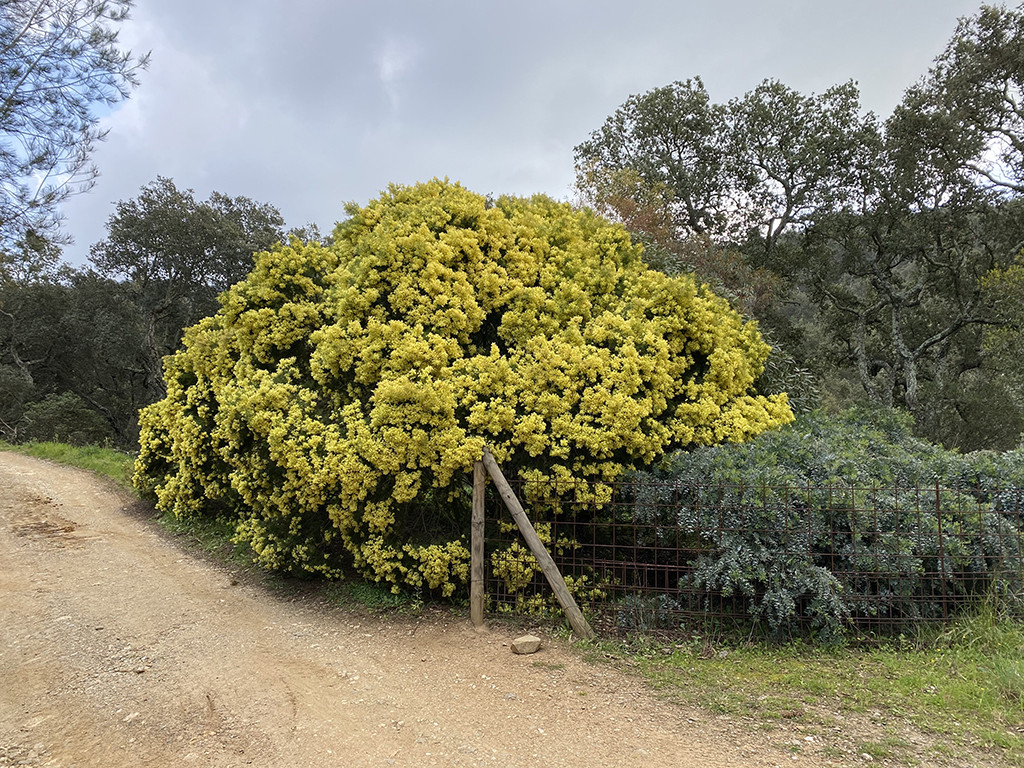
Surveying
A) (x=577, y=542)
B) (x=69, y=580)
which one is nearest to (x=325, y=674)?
(x=577, y=542)

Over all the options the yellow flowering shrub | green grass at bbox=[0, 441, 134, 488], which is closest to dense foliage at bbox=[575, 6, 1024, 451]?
the yellow flowering shrub

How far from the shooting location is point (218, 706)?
346 cm

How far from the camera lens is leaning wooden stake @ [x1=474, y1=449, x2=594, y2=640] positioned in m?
4.42

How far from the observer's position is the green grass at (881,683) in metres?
3.06

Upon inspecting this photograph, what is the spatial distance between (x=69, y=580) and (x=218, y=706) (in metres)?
3.45

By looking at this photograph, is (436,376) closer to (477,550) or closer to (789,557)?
(477,550)

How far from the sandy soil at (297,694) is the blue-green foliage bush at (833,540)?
3.88 feet

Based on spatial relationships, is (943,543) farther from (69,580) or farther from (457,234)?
(69,580)

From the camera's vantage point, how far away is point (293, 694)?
11.9 ft

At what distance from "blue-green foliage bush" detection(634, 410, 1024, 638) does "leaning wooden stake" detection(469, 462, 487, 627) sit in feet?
4.08

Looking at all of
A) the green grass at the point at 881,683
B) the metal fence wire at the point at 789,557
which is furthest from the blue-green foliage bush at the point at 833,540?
the green grass at the point at 881,683

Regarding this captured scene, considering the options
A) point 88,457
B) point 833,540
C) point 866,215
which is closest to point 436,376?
point 833,540

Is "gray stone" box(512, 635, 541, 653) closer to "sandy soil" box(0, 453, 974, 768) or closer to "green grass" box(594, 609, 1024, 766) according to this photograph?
"sandy soil" box(0, 453, 974, 768)

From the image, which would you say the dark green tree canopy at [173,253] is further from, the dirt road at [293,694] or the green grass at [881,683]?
the green grass at [881,683]
